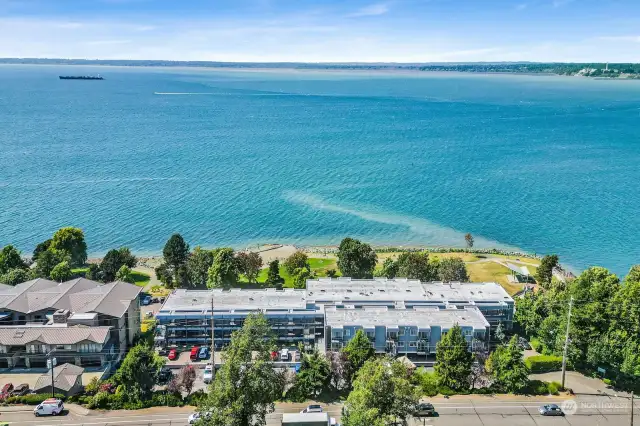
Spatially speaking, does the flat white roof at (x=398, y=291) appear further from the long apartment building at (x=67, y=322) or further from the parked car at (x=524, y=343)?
the long apartment building at (x=67, y=322)

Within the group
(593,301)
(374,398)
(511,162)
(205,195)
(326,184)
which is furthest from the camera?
(511,162)

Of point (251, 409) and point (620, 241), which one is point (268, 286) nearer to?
point (251, 409)

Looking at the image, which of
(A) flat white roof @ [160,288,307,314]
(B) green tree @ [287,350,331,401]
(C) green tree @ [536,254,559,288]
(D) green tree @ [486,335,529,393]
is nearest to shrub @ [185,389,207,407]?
(B) green tree @ [287,350,331,401]

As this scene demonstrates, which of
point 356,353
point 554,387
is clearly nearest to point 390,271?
point 356,353

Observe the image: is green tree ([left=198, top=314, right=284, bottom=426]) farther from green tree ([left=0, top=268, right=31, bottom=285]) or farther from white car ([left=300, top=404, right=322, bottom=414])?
green tree ([left=0, top=268, right=31, bottom=285])

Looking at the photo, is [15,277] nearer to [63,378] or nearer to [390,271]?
[63,378]

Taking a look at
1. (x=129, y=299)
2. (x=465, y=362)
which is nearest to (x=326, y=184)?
(x=129, y=299)
